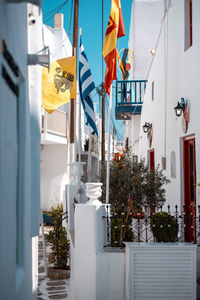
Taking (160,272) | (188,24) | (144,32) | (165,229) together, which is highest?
(144,32)

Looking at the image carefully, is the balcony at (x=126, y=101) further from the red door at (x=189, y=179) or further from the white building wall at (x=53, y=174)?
the red door at (x=189, y=179)

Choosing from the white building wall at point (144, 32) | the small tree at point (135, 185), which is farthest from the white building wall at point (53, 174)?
the small tree at point (135, 185)

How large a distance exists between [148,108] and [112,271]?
342 inches

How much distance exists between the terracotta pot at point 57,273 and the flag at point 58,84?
3513mm

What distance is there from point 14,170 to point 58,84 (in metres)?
6.14

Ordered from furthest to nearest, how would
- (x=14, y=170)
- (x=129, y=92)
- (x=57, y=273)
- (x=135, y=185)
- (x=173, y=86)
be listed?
(x=129, y=92) → (x=173, y=86) → (x=135, y=185) → (x=57, y=273) → (x=14, y=170)

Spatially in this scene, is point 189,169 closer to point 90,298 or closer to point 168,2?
point 90,298

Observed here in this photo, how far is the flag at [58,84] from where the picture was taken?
912 cm

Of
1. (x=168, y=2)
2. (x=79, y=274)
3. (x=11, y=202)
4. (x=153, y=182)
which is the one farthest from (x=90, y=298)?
(x=168, y=2)

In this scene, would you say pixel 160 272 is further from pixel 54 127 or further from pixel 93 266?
pixel 54 127

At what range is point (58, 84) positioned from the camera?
918 centimetres

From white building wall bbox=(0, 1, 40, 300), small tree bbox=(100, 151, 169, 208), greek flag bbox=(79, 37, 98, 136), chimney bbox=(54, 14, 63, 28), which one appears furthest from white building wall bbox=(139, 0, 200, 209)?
chimney bbox=(54, 14, 63, 28)

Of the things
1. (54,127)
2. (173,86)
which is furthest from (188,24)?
(54,127)

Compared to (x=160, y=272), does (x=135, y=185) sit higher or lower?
higher
